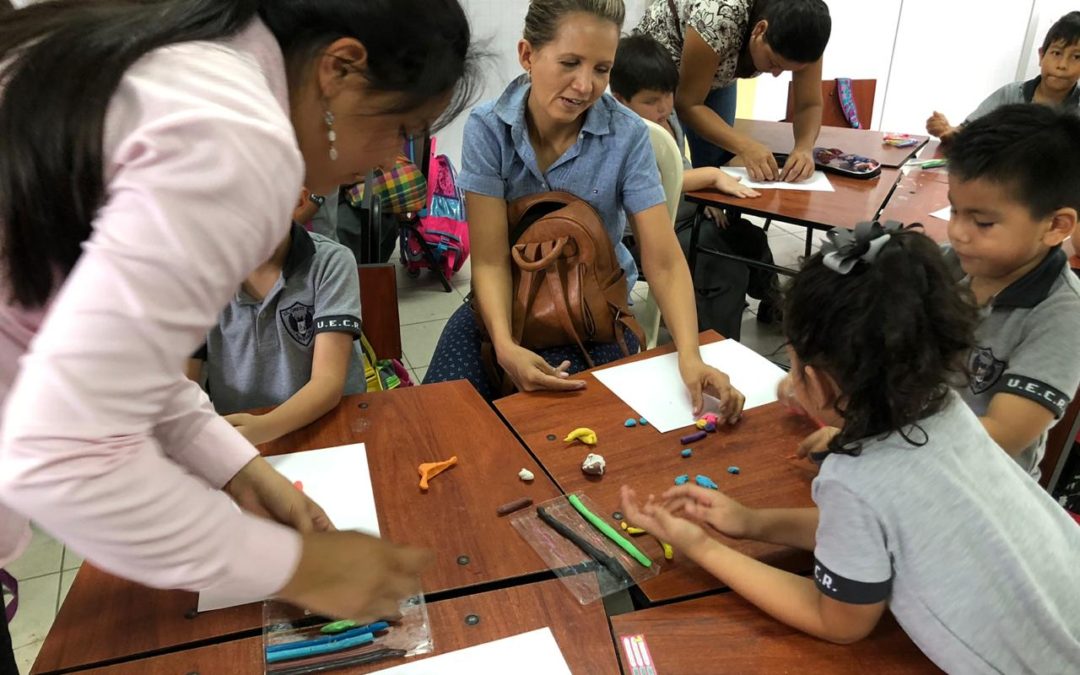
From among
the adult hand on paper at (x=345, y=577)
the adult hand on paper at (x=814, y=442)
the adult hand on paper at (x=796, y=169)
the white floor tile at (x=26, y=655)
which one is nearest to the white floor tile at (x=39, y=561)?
the white floor tile at (x=26, y=655)

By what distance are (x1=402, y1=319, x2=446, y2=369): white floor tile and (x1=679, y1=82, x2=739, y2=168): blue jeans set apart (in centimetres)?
124

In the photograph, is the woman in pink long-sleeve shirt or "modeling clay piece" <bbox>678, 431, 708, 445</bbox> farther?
"modeling clay piece" <bbox>678, 431, 708, 445</bbox>

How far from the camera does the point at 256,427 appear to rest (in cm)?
115

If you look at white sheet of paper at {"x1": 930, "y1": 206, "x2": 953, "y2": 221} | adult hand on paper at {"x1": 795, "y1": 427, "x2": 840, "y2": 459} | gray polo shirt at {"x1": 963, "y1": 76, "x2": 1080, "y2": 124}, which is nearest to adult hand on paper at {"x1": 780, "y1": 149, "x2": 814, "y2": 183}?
white sheet of paper at {"x1": 930, "y1": 206, "x2": 953, "y2": 221}

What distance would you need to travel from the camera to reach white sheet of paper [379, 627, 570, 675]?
0.76 m

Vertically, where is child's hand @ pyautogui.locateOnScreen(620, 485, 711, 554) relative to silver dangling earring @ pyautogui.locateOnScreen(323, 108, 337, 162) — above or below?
below

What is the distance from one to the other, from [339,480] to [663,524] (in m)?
0.46

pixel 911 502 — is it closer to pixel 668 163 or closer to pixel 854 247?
pixel 854 247

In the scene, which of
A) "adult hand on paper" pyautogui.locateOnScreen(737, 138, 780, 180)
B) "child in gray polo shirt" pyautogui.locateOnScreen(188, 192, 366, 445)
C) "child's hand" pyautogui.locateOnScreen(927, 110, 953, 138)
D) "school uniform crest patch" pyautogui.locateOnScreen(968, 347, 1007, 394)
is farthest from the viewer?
"child's hand" pyautogui.locateOnScreen(927, 110, 953, 138)

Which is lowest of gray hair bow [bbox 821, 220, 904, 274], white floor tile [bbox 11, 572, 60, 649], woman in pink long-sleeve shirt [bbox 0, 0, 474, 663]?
white floor tile [bbox 11, 572, 60, 649]

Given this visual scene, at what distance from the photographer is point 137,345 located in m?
0.45

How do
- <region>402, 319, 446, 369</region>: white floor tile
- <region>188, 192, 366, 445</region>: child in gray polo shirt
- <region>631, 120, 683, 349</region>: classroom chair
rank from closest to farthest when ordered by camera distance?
<region>188, 192, 366, 445</region>: child in gray polo shirt, <region>631, 120, 683, 349</region>: classroom chair, <region>402, 319, 446, 369</region>: white floor tile

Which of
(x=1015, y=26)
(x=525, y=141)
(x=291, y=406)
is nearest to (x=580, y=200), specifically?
(x=525, y=141)

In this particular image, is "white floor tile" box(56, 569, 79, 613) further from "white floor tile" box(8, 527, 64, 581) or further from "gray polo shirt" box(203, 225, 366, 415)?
"gray polo shirt" box(203, 225, 366, 415)
